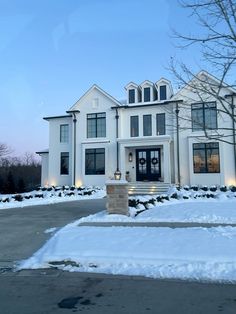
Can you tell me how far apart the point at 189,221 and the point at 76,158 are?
18.0 m

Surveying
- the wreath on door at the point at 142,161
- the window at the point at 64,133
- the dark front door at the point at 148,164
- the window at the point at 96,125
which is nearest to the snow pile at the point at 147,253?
the dark front door at the point at 148,164

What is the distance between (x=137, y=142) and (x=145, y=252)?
18.7m

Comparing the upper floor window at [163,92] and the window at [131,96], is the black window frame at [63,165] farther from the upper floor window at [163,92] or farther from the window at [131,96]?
the upper floor window at [163,92]

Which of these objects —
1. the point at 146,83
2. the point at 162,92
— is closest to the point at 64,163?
the point at 146,83

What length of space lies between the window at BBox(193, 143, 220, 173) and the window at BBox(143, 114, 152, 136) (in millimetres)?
3732

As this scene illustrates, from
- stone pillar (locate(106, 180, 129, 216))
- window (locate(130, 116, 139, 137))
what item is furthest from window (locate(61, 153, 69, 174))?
stone pillar (locate(106, 180, 129, 216))

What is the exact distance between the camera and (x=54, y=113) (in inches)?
1158

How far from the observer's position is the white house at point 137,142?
2350cm

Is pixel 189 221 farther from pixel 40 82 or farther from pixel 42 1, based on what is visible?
pixel 40 82

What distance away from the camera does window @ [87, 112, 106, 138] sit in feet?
88.2

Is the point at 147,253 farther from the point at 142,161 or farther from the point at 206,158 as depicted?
the point at 142,161

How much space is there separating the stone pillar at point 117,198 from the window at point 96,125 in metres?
15.9

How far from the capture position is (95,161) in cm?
2662

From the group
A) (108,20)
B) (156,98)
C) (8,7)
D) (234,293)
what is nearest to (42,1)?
(8,7)
